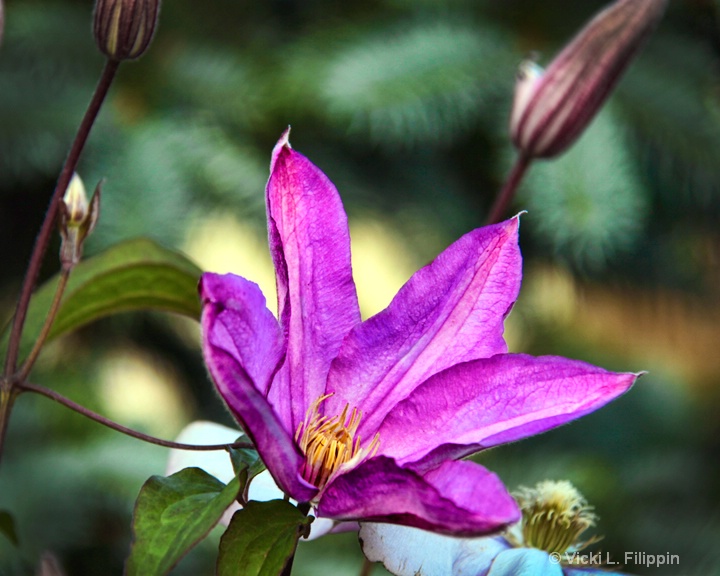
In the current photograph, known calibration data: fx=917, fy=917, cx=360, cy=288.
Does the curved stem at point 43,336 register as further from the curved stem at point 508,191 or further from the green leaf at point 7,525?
the curved stem at point 508,191

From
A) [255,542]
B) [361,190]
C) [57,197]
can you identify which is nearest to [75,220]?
[57,197]

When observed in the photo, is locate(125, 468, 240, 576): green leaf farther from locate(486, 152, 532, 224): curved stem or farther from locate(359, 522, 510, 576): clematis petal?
locate(486, 152, 532, 224): curved stem

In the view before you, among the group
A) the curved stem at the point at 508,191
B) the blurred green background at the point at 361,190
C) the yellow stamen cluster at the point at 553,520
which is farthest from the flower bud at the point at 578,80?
the blurred green background at the point at 361,190

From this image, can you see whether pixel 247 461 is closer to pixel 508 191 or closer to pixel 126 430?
pixel 126 430

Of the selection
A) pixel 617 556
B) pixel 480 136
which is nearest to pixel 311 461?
pixel 617 556

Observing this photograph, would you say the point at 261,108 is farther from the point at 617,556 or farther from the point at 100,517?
the point at 617,556
